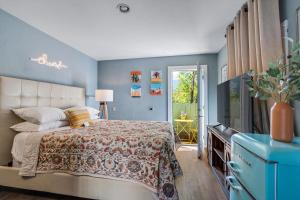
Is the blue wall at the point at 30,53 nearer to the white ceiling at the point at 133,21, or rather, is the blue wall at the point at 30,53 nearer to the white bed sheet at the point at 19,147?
the white ceiling at the point at 133,21

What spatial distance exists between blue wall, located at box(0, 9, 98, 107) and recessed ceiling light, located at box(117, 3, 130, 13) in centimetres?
158

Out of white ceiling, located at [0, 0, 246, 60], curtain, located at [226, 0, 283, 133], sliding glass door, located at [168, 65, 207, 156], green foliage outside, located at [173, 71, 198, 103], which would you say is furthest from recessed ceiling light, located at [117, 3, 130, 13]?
green foliage outside, located at [173, 71, 198, 103]

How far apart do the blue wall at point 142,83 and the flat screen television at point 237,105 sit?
5.90 ft

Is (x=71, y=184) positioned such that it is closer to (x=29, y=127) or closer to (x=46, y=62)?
(x=29, y=127)

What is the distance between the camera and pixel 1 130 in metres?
2.11

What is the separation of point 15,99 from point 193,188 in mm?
2662

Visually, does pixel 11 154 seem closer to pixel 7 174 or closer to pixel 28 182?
pixel 7 174

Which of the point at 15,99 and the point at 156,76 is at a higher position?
the point at 156,76

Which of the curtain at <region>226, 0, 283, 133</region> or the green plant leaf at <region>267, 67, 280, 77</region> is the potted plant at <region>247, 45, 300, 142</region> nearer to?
the green plant leaf at <region>267, 67, 280, 77</region>

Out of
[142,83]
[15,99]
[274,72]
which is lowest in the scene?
[15,99]

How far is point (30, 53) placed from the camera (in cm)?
270

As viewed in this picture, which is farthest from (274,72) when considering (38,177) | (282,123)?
(38,177)

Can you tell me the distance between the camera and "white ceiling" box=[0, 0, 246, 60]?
2.12 metres

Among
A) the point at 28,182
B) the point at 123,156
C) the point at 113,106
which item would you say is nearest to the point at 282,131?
the point at 123,156
